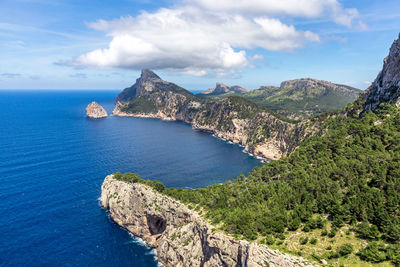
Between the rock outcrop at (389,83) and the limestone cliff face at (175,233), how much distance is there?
81.4 m

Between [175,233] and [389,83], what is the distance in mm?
102790

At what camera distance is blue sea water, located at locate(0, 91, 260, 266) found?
6888 centimetres

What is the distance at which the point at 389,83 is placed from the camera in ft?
313

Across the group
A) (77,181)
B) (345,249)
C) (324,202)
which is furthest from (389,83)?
(77,181)

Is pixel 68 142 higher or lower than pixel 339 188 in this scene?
lower

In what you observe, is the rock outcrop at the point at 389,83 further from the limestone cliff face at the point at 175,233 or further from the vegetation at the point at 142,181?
the vegetation at the point at 142,181

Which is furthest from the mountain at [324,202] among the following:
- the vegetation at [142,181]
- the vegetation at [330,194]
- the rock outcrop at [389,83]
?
the rock outcrop at [389,83]

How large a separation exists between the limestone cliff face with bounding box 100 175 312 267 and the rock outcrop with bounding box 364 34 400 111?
3204 inches

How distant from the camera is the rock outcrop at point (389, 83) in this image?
292ft

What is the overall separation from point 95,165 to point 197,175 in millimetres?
58205

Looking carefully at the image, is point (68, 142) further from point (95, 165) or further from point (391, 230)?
point (391, 230)

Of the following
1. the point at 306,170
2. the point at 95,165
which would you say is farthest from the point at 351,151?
the point at 95,165

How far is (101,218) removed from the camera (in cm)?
8481

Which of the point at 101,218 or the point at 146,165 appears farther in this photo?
the point at 146,165
